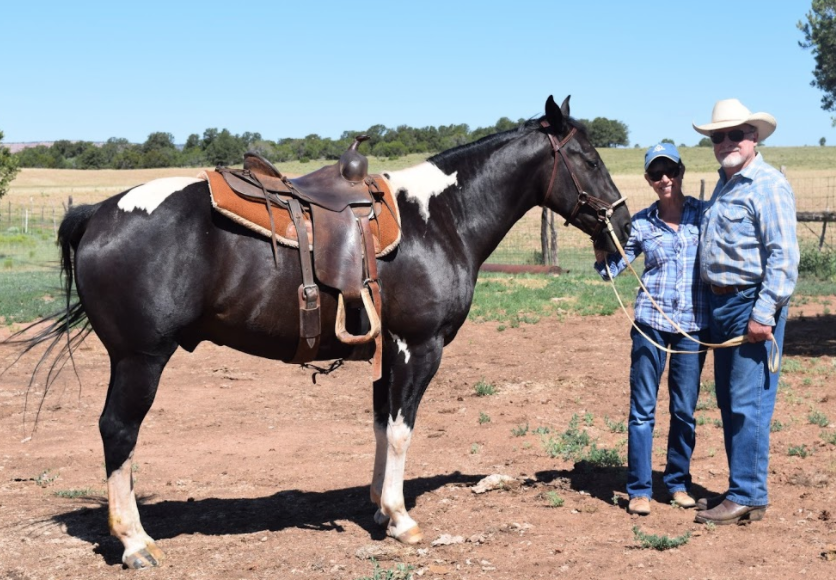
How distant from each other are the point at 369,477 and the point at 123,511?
2.10 m

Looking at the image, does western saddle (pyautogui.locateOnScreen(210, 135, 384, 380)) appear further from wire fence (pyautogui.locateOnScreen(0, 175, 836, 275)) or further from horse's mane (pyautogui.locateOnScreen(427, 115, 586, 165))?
wire fence (pyautogui.locateOnScreen(0, 175, 836, 275))

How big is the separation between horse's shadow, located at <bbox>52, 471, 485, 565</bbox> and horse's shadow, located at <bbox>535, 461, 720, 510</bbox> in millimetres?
650

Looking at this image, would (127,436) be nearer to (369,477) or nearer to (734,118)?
(369,477)

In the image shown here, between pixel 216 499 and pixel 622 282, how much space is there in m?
10.9

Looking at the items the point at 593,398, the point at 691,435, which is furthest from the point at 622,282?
the point at 691,435

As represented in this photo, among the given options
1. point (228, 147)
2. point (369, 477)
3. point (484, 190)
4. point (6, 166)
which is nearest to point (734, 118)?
point (484, 190)

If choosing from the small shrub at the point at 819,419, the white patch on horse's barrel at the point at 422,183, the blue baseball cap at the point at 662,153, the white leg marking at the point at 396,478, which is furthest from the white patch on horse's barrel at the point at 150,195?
the small shrub at the point at 819,419

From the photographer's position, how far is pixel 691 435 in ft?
17.6

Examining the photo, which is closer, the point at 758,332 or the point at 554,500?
the point at 758,332

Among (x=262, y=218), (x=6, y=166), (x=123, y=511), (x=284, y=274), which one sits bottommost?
(x=123, y=511)

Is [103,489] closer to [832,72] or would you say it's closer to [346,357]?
[346,357]

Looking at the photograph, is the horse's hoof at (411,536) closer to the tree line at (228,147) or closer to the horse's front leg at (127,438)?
the horse's front leg at (127,438)

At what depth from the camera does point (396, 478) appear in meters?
4.90

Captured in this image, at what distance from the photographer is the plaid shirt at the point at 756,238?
15.3 feet
